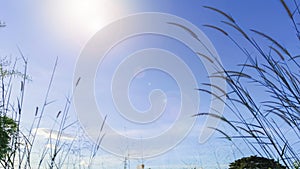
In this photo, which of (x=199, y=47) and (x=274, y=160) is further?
(x=199, y=47)

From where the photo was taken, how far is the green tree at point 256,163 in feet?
4.80

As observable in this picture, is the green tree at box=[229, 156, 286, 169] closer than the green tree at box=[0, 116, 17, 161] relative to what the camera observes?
Yes

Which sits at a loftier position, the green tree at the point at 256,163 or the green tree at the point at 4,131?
the green tree at the point at 4,131

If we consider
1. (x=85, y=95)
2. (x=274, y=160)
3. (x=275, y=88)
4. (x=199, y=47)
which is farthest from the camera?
(x=85, y=95)

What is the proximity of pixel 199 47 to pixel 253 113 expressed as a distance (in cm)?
78

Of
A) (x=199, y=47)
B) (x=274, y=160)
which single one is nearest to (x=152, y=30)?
(x=199, y=47)

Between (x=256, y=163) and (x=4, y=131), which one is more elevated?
(x=4, y=131)

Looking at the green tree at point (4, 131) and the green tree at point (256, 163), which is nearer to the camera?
the green tree at point (256, 163)

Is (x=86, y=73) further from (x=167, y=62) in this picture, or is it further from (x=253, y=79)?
(x=253, y=79)

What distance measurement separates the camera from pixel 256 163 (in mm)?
1842

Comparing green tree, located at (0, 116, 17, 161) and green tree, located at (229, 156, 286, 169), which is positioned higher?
green tree, located at (0, 116, 17, 161)

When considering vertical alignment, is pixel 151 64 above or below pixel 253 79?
above

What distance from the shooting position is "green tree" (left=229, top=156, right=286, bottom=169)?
1464mm

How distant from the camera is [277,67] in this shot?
171 centimetres
